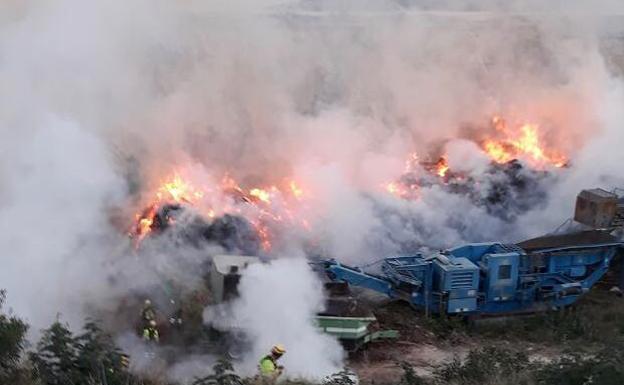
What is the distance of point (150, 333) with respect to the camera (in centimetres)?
1060

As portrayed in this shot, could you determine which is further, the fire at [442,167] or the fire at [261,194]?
the fire at [442,167]

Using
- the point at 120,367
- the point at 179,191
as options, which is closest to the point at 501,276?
the point at 179,191


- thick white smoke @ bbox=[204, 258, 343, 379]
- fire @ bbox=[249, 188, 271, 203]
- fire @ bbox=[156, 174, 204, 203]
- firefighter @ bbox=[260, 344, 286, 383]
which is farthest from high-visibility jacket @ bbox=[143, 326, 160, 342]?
fire @ bbox=[249, 188, 271, 203]

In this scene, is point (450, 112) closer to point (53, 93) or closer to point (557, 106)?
point (557, 106)

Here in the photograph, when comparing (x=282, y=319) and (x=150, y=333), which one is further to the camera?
(x=282, y=319)

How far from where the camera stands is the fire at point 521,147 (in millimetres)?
17531

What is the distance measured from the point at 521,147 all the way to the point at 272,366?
1060 centimetres

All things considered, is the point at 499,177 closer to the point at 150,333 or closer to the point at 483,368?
the point at 483,368

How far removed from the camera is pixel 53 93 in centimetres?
1358

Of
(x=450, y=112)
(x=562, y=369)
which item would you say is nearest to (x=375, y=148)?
(x=450, y=112)

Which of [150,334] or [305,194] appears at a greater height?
[305,194]

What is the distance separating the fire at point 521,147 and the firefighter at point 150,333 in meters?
9.00

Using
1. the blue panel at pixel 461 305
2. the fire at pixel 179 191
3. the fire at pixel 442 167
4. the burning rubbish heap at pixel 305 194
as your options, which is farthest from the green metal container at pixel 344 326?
the fire at pixel 442 167

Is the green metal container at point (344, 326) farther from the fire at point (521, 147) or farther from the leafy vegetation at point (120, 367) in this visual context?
the fire at point (521, 147)
